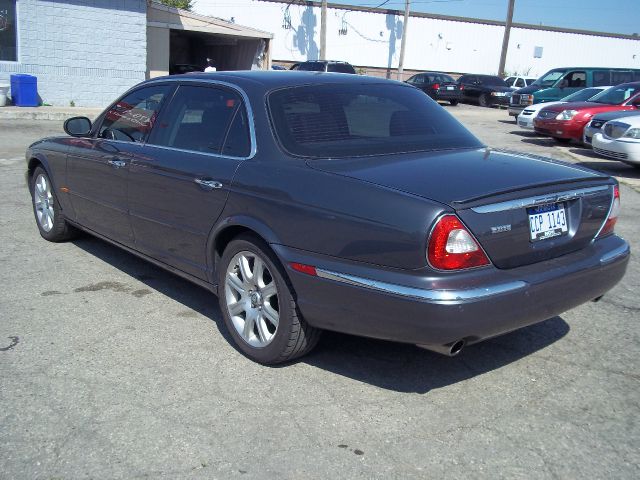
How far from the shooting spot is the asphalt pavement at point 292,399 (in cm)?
299

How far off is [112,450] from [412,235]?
1.67 meters

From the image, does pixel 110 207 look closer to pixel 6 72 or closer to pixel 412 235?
pixel 412 235

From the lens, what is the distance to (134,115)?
5180 mm

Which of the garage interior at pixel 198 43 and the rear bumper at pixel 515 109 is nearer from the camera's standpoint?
the rear bumper at pixel 515 109


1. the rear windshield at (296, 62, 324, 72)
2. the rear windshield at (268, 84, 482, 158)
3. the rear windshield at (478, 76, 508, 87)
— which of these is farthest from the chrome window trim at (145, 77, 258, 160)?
the rear windshield at (478, 76, 508, 87)

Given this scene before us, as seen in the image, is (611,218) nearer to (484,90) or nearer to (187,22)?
(187,22)

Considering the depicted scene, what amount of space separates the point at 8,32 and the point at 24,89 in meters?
1.77

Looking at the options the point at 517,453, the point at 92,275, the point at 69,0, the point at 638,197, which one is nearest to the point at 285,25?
the point at 69,0

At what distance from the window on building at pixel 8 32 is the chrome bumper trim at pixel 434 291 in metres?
18.9

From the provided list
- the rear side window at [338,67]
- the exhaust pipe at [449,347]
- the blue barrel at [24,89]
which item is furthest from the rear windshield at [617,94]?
the blue barrel at [24,89]

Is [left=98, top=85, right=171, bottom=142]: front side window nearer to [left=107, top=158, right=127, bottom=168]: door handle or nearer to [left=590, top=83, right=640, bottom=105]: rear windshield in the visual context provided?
[left=107, top=158, right=127, bottom=168]: door handle

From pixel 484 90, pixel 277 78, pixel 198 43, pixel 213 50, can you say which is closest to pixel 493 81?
pixel 484 90

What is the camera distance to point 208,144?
171 inches

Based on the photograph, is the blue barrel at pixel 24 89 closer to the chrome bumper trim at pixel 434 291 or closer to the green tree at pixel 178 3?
the chrome bumper trim at pixel 434 291
